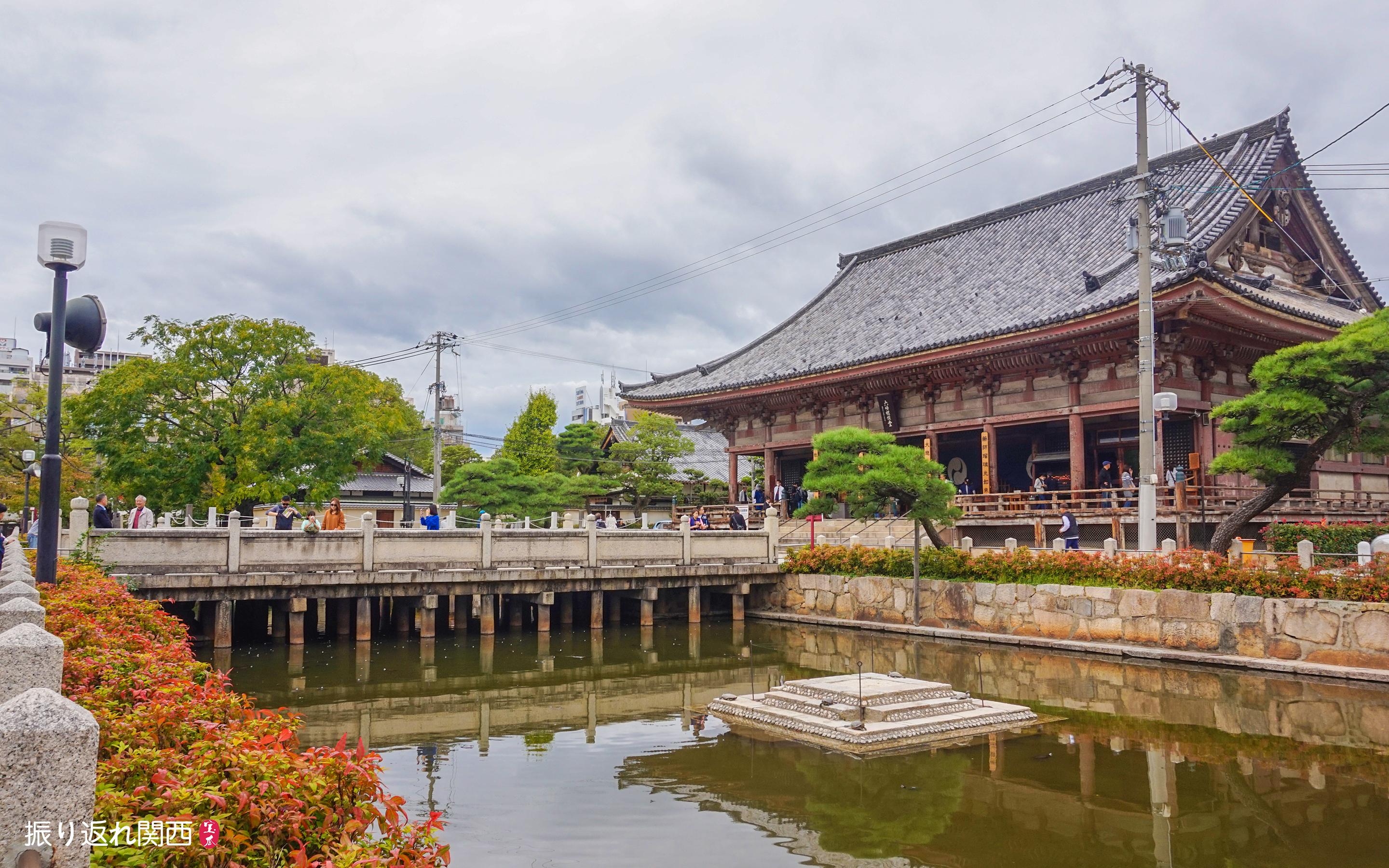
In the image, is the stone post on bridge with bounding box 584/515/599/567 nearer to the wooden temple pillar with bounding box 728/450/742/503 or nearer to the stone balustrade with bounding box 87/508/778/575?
the stone balustrade with bounding box 87/508/778/575

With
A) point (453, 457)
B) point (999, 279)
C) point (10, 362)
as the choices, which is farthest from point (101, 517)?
point (10, 362)

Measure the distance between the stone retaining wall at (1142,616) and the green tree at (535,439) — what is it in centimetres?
2808

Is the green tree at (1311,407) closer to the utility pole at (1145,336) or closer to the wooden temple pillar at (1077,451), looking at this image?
the utility pole at (1145,336)

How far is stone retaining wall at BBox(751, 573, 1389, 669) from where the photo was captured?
50.4 feet

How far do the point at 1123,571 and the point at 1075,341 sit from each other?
8.25 meters

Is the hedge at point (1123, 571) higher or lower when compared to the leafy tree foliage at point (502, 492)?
lower

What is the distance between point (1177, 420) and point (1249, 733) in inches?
568

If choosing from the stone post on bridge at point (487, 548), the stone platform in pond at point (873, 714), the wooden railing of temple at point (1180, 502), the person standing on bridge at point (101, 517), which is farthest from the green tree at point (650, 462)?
the stone platform in pond at point (873, 714)

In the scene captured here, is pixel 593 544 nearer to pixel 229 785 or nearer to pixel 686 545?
pixel 686 545

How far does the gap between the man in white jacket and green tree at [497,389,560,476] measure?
24.9m

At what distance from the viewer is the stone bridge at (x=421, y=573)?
19703 millimetres

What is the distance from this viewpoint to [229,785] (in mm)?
→ 4344

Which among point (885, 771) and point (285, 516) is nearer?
point (885, 771)

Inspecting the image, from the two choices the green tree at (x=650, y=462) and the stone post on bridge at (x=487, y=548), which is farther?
the green tree at (x=650, y=462)
